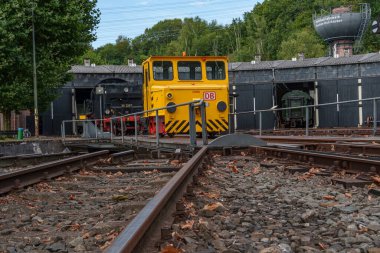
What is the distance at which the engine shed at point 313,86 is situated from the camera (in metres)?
35.8

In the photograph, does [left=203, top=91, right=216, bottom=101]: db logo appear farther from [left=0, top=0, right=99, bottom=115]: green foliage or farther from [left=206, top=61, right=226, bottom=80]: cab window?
[left=0, top=0, right=99, bottom=115]: green foliage

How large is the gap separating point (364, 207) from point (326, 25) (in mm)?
71794

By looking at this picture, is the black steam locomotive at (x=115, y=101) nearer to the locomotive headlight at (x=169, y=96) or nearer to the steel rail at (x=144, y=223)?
the locomotive headlight at (x=169, y=96)

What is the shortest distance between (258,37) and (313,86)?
182 ft

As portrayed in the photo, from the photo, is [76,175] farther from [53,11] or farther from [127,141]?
[53,11]

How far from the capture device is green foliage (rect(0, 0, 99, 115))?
2414 cm

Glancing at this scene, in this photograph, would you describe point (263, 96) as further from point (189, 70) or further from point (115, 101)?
point (189, 70)

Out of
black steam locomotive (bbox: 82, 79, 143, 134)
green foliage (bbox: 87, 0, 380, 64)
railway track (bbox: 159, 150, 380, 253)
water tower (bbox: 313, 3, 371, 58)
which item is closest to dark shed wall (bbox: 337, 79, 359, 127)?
black steam locomotive (bbox: 82, 79, 143, 134)

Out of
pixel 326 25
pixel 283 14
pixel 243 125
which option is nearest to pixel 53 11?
pixel 243 125

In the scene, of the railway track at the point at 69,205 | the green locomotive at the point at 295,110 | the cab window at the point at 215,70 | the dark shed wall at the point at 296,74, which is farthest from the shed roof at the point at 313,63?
the railway track at the point at 69,205

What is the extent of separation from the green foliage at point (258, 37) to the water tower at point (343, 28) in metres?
3.05

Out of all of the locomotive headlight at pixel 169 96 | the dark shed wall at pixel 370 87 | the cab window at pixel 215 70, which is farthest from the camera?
the dark shed wall at pixel 370 87

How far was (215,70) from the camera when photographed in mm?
15586

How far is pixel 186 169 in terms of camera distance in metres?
5.87
